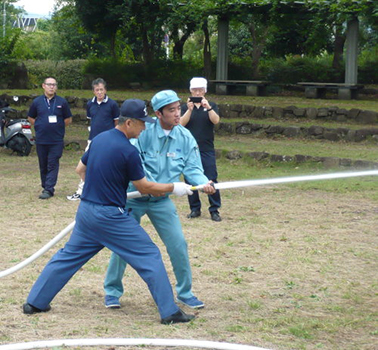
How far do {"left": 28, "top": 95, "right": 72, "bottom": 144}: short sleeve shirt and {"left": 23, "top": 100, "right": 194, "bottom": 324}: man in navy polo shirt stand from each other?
19.5 ft

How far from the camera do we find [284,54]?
97.1ft

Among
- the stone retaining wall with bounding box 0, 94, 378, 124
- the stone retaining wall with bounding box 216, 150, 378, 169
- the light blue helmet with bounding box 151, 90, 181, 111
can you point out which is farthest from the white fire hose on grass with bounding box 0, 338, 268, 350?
the stone retaining wall with bounding box 0, 94, 378, 124

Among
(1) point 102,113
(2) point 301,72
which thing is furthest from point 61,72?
(1) point 102,113

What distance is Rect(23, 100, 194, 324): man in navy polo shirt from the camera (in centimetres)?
536

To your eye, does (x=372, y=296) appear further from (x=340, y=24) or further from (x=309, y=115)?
(x=340, y=24)

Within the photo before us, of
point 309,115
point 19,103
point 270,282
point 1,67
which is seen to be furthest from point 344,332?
point 1,67

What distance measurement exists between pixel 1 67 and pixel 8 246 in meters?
18.3

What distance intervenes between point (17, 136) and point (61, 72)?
12.5 m

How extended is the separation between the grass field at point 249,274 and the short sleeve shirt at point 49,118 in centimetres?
100

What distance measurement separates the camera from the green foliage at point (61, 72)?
1105 inches

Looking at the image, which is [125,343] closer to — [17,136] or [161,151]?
[161,151]

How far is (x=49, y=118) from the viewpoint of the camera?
11.3 meters

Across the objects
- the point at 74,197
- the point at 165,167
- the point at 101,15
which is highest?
the point at 101,15

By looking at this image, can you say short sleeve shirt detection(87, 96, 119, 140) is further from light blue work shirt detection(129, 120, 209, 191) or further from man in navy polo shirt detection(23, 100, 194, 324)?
man in navy polo shirt detection(23, 100, 194, 324)
